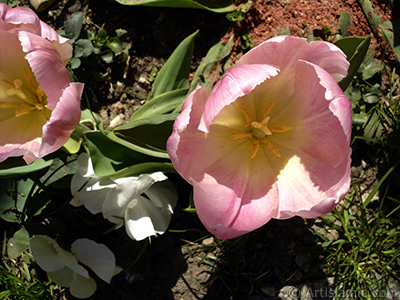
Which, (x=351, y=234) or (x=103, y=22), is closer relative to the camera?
(x=351, y=234)

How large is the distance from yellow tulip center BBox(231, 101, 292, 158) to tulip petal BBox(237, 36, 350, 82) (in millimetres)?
201

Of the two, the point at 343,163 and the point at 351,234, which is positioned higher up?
the point at 343,163

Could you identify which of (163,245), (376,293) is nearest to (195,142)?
(163,245)

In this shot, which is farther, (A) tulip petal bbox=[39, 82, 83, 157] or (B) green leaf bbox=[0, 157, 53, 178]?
(B) green leaf bbox=[0, 157, 53, 178]

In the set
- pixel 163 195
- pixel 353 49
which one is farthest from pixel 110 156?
pixel 353 49

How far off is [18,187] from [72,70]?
0.62 m

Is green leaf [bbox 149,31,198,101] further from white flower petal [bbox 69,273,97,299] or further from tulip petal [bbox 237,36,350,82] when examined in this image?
white flower petal [bbox 69,273,97,299]

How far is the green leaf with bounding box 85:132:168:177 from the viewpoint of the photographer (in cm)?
151

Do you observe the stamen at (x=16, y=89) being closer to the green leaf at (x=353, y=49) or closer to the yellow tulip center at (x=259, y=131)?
the yellow tulip center at (x=259, y=131)

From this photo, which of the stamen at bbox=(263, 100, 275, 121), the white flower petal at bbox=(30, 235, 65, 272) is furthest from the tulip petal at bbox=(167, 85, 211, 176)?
the white flower petal at bbox=(30, 235, 65, 272)

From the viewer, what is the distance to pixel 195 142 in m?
1.32

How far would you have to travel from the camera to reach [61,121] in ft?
4.00

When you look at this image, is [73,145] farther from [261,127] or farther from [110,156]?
[261,127]

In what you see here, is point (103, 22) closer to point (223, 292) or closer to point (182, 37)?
point (182, 37)
